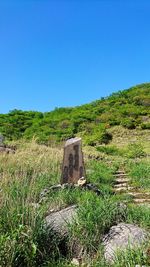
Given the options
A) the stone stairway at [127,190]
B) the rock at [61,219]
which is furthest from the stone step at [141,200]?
the rock at [61,219]

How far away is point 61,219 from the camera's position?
568 centimetres

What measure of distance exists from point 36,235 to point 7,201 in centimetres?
72

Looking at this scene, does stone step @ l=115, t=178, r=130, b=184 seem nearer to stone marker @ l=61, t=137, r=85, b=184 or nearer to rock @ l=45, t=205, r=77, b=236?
stone marker @ l=61, t=137, r=85, b=184

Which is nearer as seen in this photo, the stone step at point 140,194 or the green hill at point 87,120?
the stone step at point 140,194

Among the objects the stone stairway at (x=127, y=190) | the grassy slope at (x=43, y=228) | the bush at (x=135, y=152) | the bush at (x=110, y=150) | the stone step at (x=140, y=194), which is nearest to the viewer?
the grassy slope at (x=43, y=228)

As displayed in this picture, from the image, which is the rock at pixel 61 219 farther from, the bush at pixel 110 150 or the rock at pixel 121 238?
the bush at pixel 110 150

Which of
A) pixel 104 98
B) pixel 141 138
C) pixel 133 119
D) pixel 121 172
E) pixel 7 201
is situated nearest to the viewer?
pixel 7 201

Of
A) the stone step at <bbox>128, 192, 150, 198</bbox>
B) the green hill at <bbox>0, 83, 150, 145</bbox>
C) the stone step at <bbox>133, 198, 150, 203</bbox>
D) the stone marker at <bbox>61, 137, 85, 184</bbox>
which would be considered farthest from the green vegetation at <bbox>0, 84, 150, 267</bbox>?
the green hill at <bbox>0, 83, 150, 145</bbox>

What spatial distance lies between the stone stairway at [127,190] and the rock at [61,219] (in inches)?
59.8

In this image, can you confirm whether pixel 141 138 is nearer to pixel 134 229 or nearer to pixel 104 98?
pixel 104 98

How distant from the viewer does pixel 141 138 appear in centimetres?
1966

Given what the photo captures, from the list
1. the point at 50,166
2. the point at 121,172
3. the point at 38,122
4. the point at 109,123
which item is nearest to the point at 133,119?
the point at 109,123

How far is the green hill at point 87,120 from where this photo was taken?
2088 cm

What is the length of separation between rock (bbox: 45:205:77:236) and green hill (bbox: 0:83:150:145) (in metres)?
12.6
